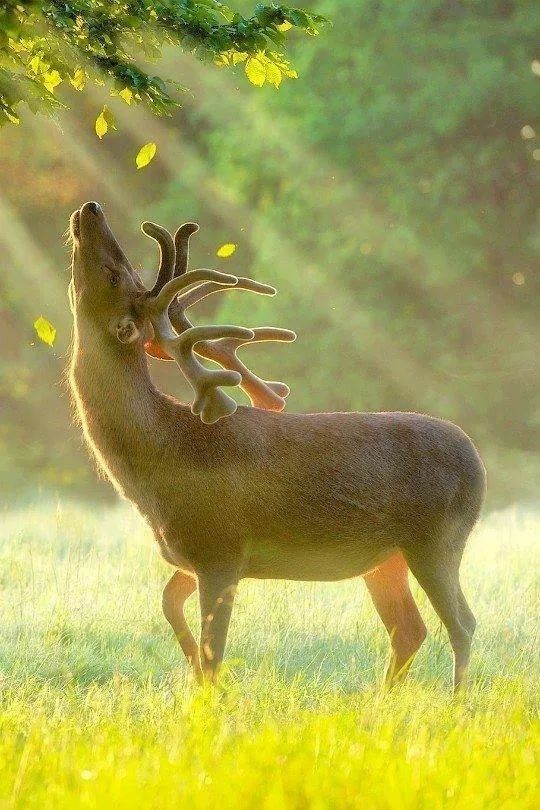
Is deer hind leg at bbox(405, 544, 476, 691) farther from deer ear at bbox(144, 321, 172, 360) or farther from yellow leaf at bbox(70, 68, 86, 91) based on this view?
yellow leaf at bbox(70, 68, 86, 91)

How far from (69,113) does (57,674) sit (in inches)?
682

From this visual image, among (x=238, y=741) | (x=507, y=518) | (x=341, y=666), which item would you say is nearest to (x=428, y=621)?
(x=341, y=666)

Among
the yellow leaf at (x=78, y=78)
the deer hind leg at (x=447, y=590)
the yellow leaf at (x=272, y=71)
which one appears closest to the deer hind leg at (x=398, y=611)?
the deer hind leg at (x=447, y=590)

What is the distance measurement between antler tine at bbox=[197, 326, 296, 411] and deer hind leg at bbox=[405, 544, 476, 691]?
3.30ft

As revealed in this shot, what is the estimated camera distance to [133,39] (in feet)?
20.1

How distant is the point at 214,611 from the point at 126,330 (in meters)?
1.29

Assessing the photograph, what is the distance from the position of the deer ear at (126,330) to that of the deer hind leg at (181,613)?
109 cm

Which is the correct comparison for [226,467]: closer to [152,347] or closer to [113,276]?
[152,347]

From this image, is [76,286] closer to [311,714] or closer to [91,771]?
[311,714]

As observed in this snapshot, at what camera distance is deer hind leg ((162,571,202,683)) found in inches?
244

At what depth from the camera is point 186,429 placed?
6.04 meters

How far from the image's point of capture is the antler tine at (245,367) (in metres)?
6.52

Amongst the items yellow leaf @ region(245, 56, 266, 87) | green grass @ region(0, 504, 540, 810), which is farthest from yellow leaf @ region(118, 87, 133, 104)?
green grass @ region(0, 504, 540, 810)

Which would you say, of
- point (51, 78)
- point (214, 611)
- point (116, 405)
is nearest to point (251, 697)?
point (214, 611)
